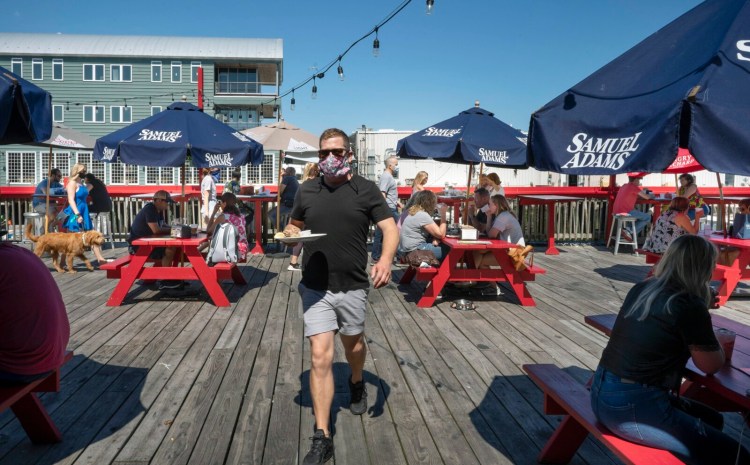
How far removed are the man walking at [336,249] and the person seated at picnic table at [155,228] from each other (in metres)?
4.30

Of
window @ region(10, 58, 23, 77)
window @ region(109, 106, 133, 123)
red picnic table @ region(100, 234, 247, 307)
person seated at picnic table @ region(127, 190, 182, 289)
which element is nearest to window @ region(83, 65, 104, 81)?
window @ region(109, 106, 133, 123)

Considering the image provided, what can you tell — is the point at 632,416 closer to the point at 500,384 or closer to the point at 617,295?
the point at 500,384

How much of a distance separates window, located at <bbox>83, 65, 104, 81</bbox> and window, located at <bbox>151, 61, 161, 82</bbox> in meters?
2.62

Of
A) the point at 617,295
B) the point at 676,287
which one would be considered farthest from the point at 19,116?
the point at 617,295

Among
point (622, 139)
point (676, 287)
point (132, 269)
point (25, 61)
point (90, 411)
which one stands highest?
point (25, 61)

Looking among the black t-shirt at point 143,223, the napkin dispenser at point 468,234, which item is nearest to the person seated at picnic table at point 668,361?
the napkin dispenser at point 468,234

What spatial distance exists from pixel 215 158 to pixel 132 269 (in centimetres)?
204

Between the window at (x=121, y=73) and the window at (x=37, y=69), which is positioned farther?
the window at (x=121, y=73)

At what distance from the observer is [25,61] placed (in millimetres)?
29906

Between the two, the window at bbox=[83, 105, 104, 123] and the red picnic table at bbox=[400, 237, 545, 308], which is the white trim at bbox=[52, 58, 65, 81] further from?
the red picnic table at bbox=[400, 237, 545, 308]

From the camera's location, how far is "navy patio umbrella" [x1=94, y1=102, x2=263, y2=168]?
752 cm

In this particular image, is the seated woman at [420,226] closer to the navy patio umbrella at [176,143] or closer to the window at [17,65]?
the navy patio umbrella at [176,143]

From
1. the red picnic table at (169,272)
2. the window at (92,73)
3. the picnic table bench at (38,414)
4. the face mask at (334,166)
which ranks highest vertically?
the window at (92,73)

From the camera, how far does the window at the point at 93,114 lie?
99.4ft
